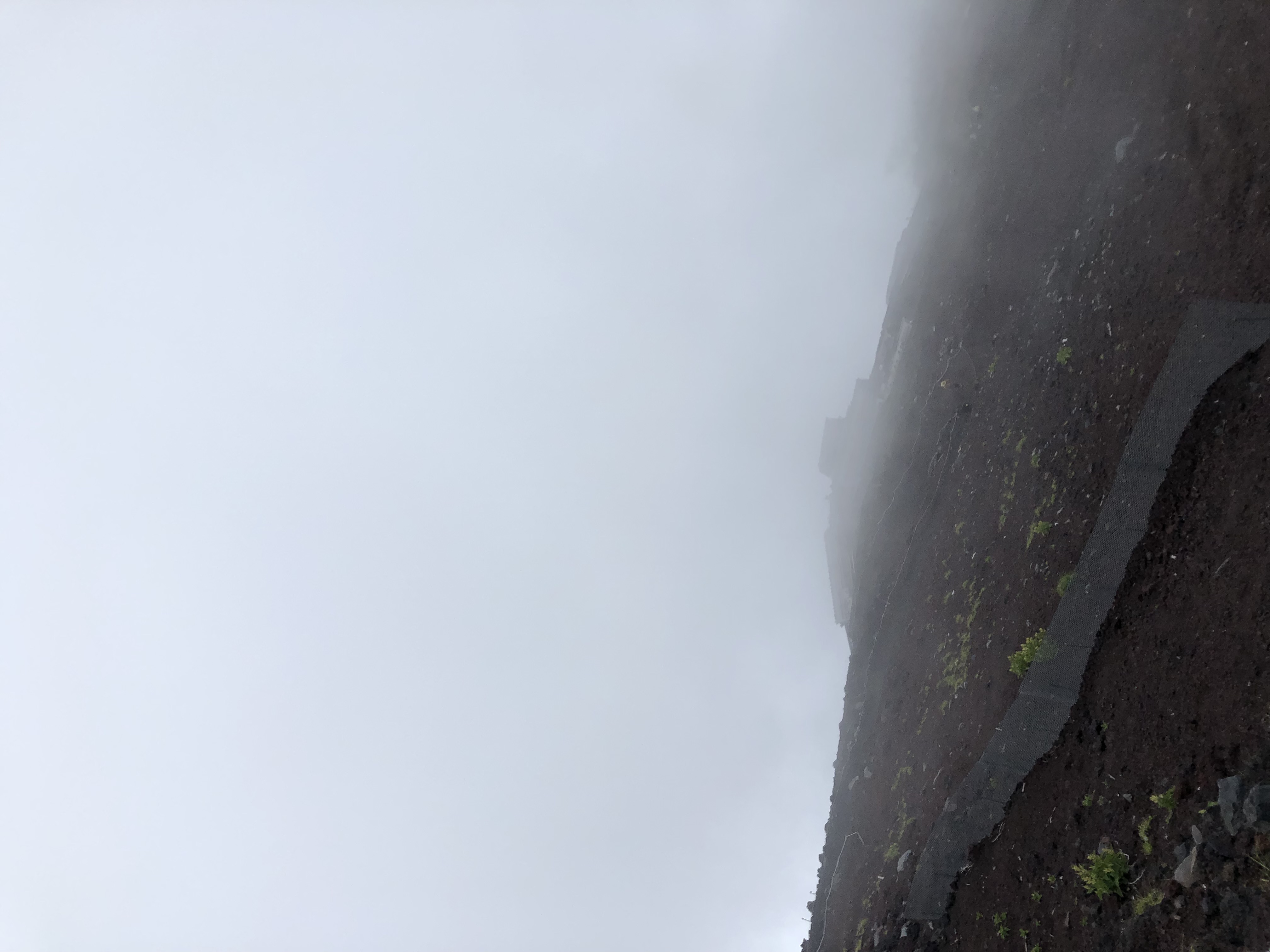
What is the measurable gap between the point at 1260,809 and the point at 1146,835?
1.58 meters

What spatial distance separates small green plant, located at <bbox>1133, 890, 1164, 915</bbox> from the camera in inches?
275

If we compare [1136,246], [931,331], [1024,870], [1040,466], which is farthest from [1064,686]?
[931,331]

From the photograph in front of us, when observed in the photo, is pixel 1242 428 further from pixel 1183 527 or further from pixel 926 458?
pixel 926 458

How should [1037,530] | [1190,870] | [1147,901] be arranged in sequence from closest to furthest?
[1190,870]
[1147,901]
[1037,530]

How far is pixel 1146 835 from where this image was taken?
7469mm

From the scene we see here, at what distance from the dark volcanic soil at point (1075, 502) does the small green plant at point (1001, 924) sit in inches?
2.0

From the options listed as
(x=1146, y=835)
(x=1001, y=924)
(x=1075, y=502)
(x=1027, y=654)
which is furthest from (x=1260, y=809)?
(x=1075, y=502)

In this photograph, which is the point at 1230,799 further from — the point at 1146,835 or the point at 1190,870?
the point at 1146,835

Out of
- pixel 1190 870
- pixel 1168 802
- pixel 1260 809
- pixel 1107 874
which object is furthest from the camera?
pixel 1107 874

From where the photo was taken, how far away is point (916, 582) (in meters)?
17.9

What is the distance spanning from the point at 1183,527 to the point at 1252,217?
4112mm

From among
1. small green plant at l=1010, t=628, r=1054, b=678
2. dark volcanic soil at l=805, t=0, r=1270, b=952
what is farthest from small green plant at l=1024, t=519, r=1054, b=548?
small green plant at l=1010, t=628, r=1054, b=678

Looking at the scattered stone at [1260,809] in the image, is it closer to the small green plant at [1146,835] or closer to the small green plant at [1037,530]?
the small green plant at [1146,835]

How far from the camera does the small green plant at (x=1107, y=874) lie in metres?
7.59
